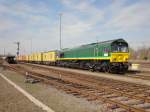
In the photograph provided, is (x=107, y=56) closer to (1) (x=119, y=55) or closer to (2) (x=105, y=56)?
(2) (x=105, y=56)

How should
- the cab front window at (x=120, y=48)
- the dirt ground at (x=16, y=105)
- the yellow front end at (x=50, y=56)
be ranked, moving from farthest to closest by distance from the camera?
1. the yellow front end at (x=50, y=56)
2. the cab front window at (x=120, y=48)
3. the dirt ground at (x=16, y=105)

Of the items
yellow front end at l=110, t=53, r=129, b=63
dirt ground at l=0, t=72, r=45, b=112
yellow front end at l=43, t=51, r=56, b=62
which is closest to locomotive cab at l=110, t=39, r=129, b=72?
yellow front end at l=110, t=53, r=129, b=63

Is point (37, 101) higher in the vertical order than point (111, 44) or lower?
lower

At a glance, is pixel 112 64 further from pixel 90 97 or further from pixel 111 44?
pixel 90 97

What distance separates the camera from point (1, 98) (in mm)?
11188

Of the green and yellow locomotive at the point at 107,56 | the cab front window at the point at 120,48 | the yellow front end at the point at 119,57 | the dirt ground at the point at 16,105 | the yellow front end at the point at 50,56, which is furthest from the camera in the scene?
the yellow front end at the point at 50,56

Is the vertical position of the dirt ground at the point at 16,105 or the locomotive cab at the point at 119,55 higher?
the locomotive cab at the point at 119,55

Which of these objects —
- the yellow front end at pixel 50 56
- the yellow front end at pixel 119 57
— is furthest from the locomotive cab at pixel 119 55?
the yellow front end at pixel 50 56

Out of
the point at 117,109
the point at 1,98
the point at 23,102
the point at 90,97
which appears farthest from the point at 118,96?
the point at 1,98

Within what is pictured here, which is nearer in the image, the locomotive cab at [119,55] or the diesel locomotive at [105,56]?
the locomotive cab at [119,55]

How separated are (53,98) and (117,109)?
11.0 ft

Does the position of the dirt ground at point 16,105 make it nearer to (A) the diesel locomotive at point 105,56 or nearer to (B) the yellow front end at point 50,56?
(A) the diesel locomotive at point 105,56

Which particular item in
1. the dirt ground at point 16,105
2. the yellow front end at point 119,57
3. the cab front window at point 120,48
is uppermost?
the cab front window at point 120,48

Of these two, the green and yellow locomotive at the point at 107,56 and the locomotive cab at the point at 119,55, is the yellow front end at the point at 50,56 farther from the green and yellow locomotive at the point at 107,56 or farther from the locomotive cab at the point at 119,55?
the locomotive cab at the point at 119,55
